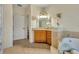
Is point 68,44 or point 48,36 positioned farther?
point 48,36

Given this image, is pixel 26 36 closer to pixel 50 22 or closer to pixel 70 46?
pixel 50 22

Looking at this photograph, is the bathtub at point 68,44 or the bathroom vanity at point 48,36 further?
the bathroom vanity at point 48,36

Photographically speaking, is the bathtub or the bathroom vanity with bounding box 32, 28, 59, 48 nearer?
the bathtub

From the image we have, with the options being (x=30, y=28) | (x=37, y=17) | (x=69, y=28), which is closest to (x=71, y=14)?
(x=69, y=28)

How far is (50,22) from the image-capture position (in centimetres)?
186

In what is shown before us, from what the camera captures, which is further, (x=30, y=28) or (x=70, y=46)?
(x=30, y=28)

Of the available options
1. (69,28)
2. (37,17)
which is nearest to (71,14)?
(69,28)
